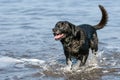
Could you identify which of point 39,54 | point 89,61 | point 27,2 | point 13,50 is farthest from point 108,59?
point 27,2

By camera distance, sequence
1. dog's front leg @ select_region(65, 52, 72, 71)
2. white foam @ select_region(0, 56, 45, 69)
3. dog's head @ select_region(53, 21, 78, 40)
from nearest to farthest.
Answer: dog's head @ select_region(53, 21, 78, 40) < dog's front leg @ select_region(65, 52, 72, 71) < white foam @ select_region(0, 56, 45, 69)

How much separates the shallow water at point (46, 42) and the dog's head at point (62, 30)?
81 centimetres

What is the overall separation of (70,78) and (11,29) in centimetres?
557

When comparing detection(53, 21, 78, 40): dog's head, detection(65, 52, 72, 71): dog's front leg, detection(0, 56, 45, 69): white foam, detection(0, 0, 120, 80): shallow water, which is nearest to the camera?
detection(53, 21, 78, 40): dog's head

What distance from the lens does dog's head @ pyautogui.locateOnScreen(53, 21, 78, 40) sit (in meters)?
8.29

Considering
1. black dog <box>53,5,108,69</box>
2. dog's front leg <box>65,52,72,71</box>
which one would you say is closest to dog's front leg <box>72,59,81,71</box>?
black dog <box>53,5,108,69</box>

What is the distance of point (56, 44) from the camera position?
38.3ft

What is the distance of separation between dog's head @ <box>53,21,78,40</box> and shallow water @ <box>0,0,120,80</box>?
0.81 meters

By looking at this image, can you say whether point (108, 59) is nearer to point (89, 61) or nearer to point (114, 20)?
point (89, 61)

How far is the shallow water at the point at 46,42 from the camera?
28.9ft

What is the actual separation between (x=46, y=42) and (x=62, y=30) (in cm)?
356

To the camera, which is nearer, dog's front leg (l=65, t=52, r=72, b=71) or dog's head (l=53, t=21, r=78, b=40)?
dog's head (l=53, t=21, r=78, b=40)

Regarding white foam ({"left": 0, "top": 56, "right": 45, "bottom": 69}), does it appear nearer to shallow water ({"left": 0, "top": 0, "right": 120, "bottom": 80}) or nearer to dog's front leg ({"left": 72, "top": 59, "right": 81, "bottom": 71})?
shallow water ({"left": 0, "top": 0, "right": 120, "bottom": 80})

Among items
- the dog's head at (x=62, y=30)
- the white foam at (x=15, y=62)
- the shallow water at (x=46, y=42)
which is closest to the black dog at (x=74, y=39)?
the dog's head at (x=62, y=30)
